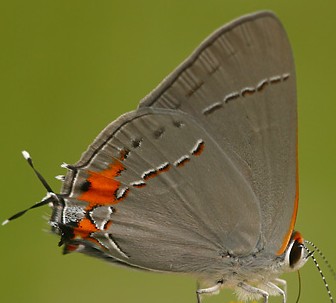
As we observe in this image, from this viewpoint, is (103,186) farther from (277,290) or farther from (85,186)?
(277,290)

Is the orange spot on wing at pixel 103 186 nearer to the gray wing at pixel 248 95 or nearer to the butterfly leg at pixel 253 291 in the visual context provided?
the gray wing at pixel 248 95

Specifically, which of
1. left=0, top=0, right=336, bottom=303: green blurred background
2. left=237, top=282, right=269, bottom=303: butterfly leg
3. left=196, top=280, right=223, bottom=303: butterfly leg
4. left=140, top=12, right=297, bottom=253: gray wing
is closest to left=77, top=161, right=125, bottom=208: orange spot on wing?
left=140, top=12, right=297, bottom=253: gray wing

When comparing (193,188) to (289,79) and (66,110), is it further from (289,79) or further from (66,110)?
(66,110)

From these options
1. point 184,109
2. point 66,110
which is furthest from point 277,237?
point 66,110

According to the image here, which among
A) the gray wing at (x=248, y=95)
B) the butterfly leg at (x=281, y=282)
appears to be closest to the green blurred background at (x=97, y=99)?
the butterfly leg at (x=281, y=282)

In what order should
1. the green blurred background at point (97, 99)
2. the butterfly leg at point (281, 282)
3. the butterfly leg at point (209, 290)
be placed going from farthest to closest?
the green blurred background at point (97, 99) → the butterfly leg at point (281, 282) → the butterfly leg at point (209, 290)

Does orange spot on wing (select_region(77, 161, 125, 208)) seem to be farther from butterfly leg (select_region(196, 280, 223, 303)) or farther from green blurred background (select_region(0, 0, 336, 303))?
green blurred background (select_region(0, 0, 336, 303))

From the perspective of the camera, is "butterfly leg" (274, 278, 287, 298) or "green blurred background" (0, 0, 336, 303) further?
"green blurred background" (0, 0, 336, 303)

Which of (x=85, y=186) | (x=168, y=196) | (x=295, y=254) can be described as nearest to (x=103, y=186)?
(x=85, y=186)
